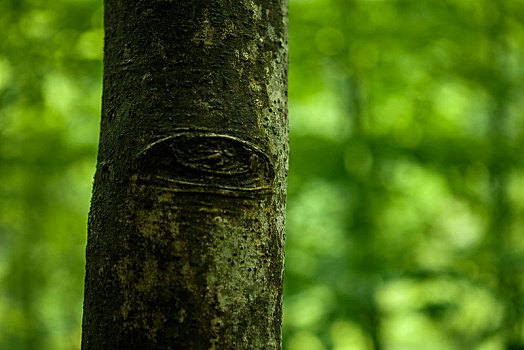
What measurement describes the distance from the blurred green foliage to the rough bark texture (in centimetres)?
328

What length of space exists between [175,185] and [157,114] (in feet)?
0.36

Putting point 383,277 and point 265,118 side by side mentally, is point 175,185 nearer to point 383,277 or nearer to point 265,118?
point 265,118

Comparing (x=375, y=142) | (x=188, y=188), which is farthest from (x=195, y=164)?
(x=375, y=142)

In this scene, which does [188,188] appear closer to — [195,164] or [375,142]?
[195,164]

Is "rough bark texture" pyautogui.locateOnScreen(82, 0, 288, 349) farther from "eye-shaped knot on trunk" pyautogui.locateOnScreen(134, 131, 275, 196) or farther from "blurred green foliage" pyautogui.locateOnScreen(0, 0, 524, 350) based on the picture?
"blurred green foliage" pyautogui.locateOnScreen(0, 0, 524, 350)

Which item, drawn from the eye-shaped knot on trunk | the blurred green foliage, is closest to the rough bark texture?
the eye-shaped knot on trunk

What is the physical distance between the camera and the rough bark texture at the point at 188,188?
2.19ft

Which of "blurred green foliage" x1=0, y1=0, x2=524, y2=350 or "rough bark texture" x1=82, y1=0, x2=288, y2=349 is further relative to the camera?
"blurred green foliage" x1=0, y1=0, x2=524, y2=350

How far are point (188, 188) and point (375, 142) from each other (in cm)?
370

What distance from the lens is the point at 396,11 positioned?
4277mm

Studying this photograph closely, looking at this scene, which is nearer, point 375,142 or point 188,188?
point 188,188

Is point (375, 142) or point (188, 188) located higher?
point (375, 142)

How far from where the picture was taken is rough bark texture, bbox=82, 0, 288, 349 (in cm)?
67

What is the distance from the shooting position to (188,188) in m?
0.68
